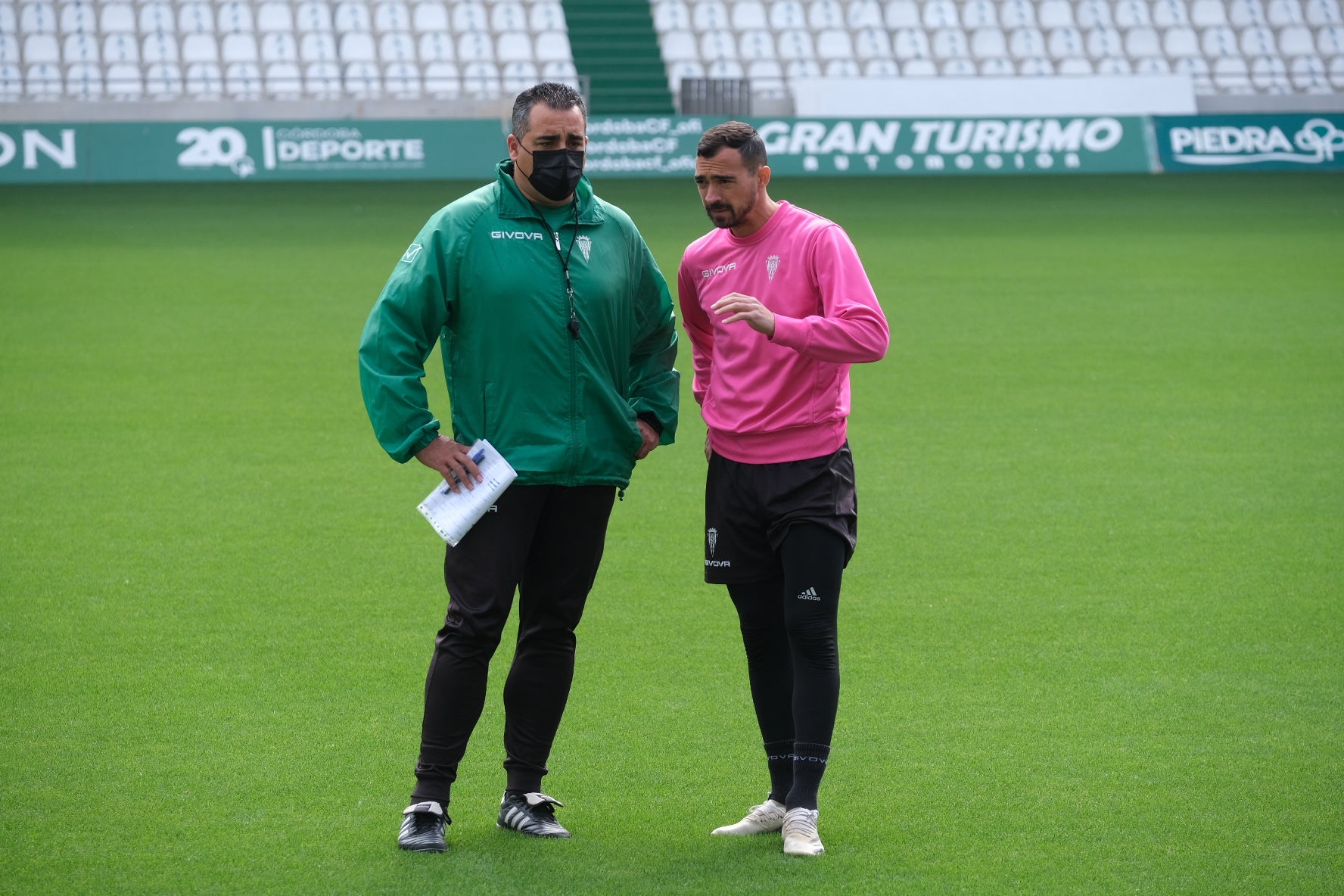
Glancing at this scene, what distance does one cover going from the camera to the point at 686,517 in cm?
690

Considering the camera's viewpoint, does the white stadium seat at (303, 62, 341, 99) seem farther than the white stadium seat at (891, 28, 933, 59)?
No

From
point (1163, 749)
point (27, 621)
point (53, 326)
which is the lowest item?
point (1163, 749)

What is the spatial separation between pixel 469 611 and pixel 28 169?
17.4 meters

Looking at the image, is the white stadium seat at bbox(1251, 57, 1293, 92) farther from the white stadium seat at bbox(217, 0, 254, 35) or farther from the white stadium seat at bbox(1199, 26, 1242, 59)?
the white stadium seat at bbox(217, 0, 254, 35)

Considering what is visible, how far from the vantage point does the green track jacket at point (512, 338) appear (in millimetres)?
3539

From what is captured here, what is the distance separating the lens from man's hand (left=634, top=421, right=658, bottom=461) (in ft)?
12.6

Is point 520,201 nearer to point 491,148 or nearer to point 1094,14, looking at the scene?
point 491,148

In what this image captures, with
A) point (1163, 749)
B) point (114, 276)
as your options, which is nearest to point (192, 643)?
point (1163, 749)

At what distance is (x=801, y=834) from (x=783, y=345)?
3.93 feet

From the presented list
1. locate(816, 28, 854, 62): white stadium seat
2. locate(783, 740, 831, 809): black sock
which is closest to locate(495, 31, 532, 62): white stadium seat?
locate(816, 28, 854, 62): white stadium seat

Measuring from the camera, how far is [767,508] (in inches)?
145

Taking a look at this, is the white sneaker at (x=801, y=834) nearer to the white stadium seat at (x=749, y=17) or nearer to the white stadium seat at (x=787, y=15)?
the white stadium seat at (x=749, y=17)

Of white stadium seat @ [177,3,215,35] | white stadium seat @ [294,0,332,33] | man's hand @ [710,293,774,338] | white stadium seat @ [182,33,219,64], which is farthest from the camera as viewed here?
white stadium seat @ [294,0,332,33]

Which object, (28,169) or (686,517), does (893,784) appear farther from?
(28,169)
